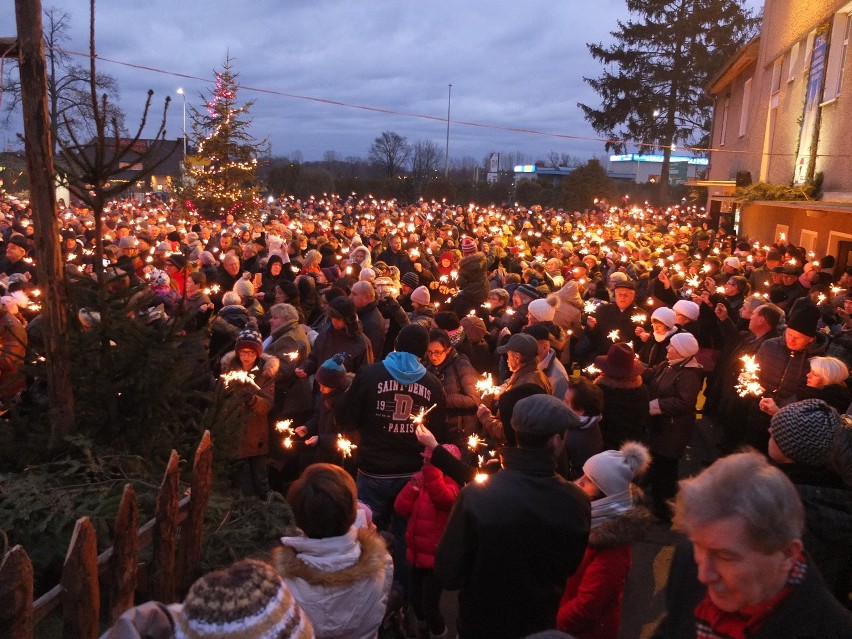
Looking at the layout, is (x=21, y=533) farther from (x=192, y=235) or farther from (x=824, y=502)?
(x=192, y=235)

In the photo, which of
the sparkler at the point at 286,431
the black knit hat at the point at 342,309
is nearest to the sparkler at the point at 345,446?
the sparkler at the point at 286,431

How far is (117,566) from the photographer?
2.97 m

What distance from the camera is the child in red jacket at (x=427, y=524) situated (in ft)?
13.5

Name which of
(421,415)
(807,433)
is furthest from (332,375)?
(807,433)

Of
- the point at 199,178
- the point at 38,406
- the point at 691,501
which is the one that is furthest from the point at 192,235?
the point at 691,501

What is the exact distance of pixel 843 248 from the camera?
14.6m

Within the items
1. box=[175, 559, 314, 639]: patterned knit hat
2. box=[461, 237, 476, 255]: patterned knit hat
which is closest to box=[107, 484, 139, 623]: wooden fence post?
box=[175, 559, 314, 639]: patterned knit hat

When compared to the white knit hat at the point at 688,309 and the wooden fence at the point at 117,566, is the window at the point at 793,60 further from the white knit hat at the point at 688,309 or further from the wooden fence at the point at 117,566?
the wooden fence at the point at 117,566

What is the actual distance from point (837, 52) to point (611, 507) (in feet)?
50.1

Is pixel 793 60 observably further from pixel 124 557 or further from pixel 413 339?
pixel 124 557

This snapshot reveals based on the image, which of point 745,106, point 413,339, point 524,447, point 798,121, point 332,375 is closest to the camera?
point 524,447

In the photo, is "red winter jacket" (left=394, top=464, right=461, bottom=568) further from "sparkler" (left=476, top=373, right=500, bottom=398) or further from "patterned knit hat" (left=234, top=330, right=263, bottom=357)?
"patterned knit hat" (left=234, top=330, right=263, bottom=357)

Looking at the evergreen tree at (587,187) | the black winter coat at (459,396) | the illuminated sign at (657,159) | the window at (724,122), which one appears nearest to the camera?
the black winter coat at (459,396)

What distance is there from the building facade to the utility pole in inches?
446
